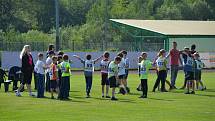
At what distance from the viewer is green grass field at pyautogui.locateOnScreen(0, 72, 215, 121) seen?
61.8 ft

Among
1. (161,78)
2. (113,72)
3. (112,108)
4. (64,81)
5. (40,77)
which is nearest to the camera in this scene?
(112,108)

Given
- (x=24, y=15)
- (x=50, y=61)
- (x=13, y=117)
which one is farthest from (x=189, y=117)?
(x=24, y=15)

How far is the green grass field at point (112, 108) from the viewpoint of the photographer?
18828mm

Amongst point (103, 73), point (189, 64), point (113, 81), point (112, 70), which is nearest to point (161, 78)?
point (189, 64)

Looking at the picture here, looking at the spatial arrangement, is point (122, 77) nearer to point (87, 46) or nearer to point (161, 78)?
point (161, 78)

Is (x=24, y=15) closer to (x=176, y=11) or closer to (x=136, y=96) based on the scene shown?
(x=176, y=11)

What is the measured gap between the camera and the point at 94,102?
2370 centimetres

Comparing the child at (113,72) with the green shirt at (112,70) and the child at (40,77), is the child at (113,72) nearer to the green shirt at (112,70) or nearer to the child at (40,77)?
the green shirt at (112,70)

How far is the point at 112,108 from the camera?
21.5 m

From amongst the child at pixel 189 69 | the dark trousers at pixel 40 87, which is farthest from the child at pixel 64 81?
the child at pixel 189 69

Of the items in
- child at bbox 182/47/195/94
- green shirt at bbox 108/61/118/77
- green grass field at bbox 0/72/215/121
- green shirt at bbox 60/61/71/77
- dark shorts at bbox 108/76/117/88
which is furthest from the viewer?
child at bbox 182/47/195/94

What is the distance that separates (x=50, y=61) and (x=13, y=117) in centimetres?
874

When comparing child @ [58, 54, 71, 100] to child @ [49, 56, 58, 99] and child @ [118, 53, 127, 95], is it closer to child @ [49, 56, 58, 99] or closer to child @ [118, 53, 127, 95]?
child @ [49, 56, 58, 99]

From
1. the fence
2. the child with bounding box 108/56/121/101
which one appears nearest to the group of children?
the child with bounding box 108/56/121/101
